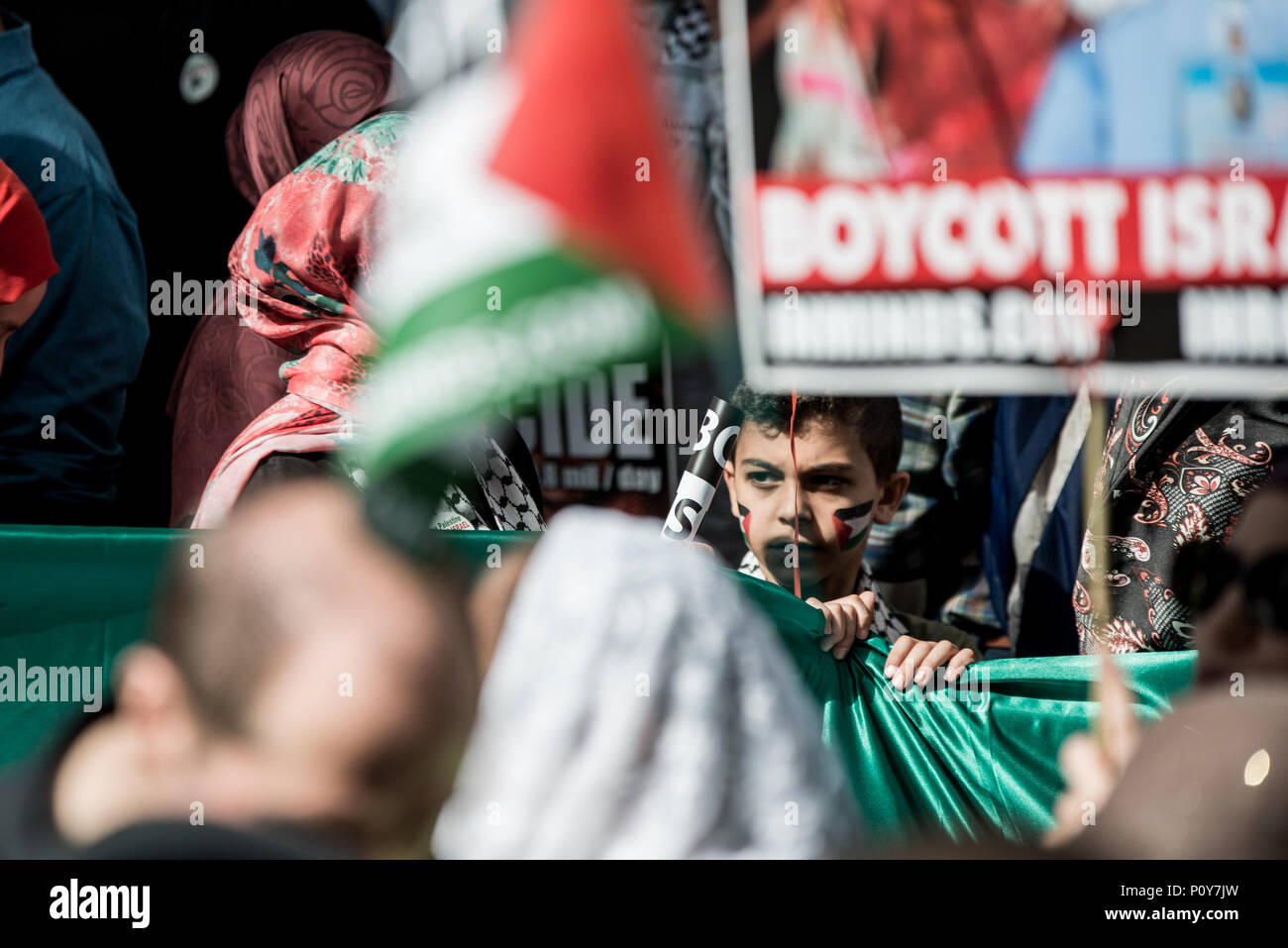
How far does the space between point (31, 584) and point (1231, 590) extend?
185 cm

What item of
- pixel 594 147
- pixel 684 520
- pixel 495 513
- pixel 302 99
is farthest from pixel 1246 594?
pixel 302 99

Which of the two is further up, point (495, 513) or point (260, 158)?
point (260, 158)

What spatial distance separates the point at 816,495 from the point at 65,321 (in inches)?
51.5

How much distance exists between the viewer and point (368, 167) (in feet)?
5.71

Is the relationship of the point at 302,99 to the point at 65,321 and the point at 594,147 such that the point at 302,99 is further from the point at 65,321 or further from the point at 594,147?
the point at 594,147

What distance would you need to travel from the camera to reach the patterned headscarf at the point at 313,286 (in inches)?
69.2

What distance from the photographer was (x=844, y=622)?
2.03 metres

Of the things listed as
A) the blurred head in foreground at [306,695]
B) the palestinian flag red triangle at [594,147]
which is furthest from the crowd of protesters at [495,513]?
the palestinian flag red triangle at [594,147]

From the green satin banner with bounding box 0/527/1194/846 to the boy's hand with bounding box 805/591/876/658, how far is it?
0.06 ft

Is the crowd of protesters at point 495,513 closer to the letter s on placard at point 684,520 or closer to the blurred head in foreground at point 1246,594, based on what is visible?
the blurred head in foreground at point 1246,594

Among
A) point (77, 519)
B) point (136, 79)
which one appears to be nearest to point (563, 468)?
point (77, 519)

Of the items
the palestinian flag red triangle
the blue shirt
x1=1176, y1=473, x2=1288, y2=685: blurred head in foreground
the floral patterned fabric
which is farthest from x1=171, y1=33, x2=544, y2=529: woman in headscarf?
x1=1176, y1=473, x2=1288, y2=685: blurred head in foreground

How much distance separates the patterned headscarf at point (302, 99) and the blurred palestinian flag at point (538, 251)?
1.23 metres

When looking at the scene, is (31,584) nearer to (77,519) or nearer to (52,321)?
(77,519)
